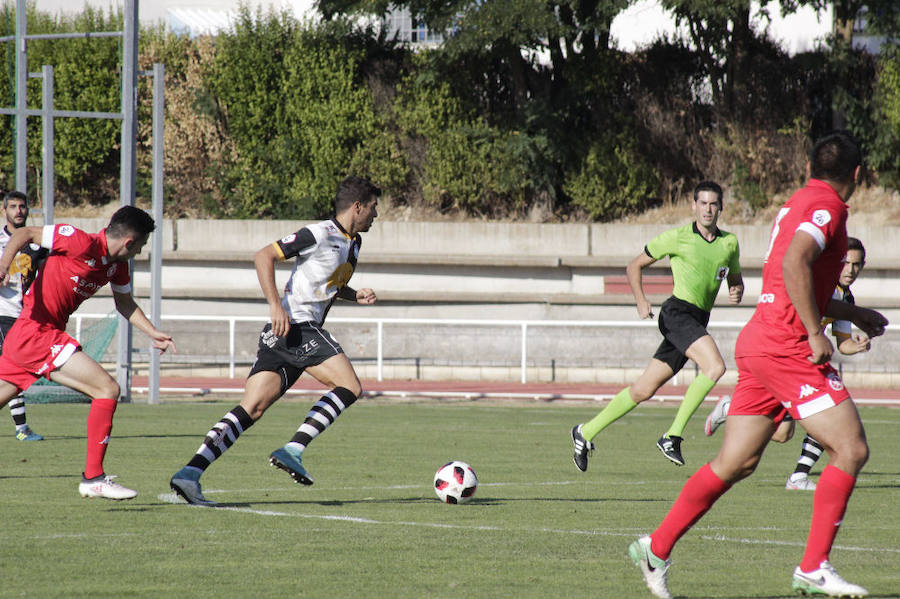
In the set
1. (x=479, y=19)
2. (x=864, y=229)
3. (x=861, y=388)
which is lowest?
(x=861, y=388)

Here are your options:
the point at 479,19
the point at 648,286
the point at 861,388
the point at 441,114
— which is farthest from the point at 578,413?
the point at 441,114

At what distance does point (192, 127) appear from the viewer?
114 ft

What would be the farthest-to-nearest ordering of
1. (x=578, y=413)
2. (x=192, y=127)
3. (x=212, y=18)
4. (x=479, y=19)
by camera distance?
(x=212, y=18) → (x=192, y=127) → (x=479, y=19) → (x=578, y=413)

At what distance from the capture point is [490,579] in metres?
5.45

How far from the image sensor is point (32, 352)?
7.91m

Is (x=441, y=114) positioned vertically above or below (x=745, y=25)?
below

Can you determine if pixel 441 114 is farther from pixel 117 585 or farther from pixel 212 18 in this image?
pixel 117 585

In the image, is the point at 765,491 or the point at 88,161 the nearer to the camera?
the point at 765,491

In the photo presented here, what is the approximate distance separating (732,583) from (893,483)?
4780 mm

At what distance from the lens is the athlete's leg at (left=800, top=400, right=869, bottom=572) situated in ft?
16.6

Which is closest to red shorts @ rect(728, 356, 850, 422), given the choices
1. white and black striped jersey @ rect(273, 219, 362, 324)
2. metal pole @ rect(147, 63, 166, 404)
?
white and black striped jersey @ rect(273, 219, 362, 324)

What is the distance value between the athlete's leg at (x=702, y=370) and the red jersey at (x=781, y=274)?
168 inches

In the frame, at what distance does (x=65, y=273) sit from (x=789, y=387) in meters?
4.77

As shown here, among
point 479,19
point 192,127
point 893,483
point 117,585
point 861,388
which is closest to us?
point 117,585
